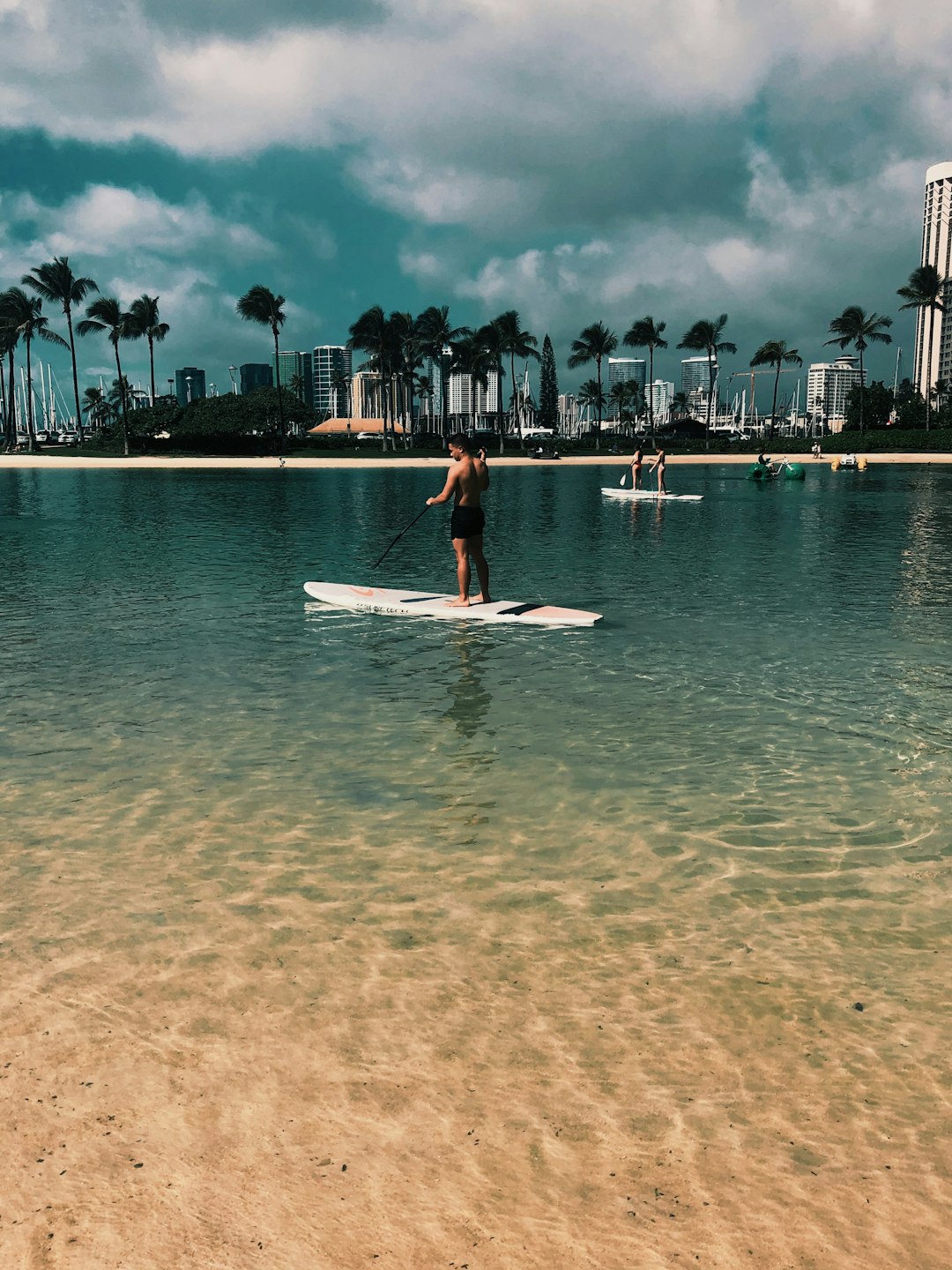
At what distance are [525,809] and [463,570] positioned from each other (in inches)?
288

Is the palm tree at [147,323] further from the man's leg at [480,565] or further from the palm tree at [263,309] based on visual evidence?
the man's leg at [480,565]

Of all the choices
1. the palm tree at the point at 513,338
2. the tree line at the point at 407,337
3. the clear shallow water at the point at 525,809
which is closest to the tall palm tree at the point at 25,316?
the tree line at the point at 407,337

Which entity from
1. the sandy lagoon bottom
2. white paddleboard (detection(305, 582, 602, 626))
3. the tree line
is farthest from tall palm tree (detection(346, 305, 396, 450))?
the sandy lagoon bottom

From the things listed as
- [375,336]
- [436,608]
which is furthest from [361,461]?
[436,608]

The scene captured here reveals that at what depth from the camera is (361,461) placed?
83.2 metres

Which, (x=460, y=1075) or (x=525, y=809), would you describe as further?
(x=525, y=809)

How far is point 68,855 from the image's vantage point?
602cm

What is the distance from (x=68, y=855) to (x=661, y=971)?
149 inches

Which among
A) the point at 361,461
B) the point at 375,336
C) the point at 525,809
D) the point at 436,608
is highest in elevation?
the point at 375,336

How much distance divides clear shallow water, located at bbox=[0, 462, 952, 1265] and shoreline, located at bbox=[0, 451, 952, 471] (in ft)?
210

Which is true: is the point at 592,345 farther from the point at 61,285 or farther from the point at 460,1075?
the point at 460,1075

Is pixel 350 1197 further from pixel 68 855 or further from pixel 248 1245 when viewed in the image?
pixel 68 855

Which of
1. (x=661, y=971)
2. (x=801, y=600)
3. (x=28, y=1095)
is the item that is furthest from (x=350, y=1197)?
(x=801, y=600)

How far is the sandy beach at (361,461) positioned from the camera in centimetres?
7900
